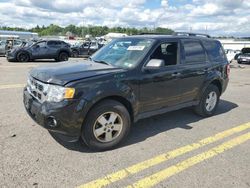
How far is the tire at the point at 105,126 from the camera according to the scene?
3.96 meters

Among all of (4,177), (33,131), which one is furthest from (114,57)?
(4,177)

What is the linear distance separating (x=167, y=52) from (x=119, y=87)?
1525 millimetres

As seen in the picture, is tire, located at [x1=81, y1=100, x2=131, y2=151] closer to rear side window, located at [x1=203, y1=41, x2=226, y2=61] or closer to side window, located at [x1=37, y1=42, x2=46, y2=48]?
rear side window, located at [x1=203, y1=41, x2=226, y2=61]

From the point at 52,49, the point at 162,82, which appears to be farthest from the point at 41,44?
the point at 162,82

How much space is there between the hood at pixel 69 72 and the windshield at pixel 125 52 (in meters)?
0.28

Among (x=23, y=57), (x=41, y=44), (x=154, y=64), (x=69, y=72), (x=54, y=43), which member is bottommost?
(x=23, y=57)

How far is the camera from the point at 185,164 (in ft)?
12.5

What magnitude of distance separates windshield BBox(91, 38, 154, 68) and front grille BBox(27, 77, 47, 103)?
4.27ft

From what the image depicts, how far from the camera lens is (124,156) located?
157 inches

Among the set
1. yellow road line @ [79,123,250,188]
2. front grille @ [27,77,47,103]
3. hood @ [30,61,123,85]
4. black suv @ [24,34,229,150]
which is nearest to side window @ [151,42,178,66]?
black suv @ [24,34,229,150]

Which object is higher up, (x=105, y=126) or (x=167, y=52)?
(x=167, y=52)

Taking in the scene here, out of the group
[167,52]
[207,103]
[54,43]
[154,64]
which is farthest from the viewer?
[54,43]

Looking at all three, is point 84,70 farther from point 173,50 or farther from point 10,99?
point 10,99

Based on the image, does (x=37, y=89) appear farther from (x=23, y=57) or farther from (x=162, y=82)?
(x=23, y=57)
